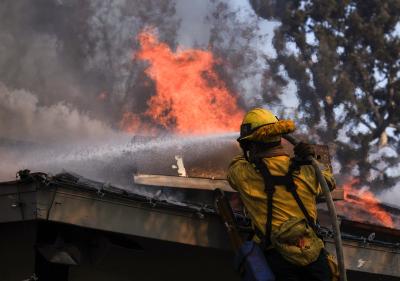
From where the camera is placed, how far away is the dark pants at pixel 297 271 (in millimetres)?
A: 4191

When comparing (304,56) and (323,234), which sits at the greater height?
(304,56)

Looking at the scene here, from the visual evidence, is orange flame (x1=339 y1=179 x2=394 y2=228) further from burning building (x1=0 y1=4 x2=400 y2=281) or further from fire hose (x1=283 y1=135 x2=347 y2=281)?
fire hose (x1=283 y1=135 x2=347 y2=281)

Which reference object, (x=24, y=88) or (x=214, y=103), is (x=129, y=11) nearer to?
(x=214, y=103)

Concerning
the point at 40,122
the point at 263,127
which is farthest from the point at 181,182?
the point at 40,122

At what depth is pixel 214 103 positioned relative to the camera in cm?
1797

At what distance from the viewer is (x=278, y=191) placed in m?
4.27

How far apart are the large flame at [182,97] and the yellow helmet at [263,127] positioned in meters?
11.0

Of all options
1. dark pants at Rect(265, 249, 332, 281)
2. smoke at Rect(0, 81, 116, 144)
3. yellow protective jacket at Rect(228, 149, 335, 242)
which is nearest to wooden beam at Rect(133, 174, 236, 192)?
yellow protective jacket at Rect(228, 149, 335, 242)

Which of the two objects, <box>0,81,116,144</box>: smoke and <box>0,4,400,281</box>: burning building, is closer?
<box>0,4,400,281</box>: burning building

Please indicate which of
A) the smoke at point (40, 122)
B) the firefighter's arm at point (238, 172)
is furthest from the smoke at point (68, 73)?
the firefighter's arm at point (238, 172)

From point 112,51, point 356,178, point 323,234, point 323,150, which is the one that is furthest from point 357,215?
point 356,178

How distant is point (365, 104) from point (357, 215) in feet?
54.7

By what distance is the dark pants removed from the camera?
419 cm

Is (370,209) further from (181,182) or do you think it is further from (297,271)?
(297,271)
